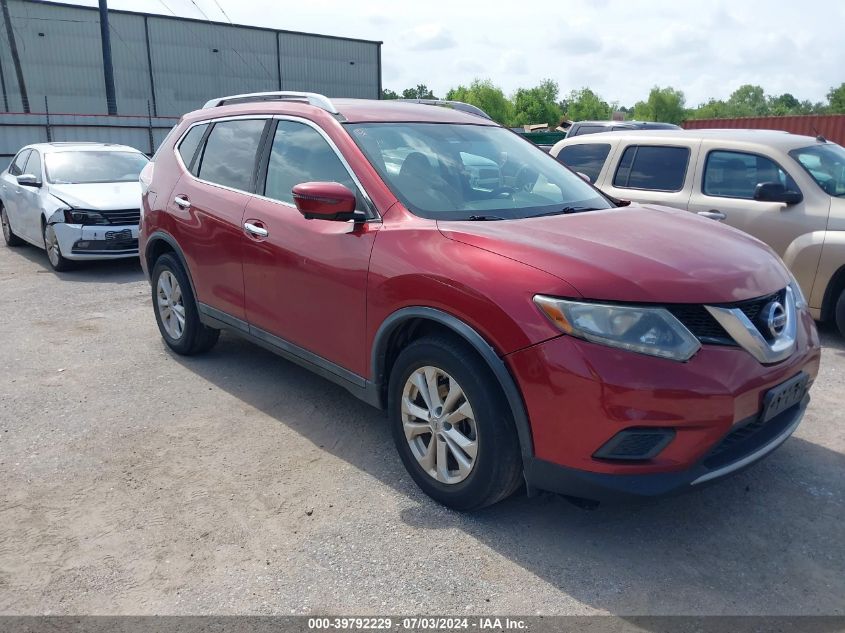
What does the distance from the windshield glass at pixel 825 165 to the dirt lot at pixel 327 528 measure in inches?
81.8

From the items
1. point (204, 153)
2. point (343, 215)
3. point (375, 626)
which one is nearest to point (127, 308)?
point (204, 153)

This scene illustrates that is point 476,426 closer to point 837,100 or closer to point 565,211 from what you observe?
point 565,211

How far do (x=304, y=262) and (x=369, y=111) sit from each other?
1.02 meters

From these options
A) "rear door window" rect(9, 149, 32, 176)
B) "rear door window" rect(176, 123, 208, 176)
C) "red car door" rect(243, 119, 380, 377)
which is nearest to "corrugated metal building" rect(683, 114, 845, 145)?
"rear door window" rect(9, 149, 32, 176)

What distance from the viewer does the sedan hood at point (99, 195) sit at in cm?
860

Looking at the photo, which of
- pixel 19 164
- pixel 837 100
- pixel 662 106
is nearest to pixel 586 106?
pixel 662 106

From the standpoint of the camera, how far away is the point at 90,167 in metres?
9.65

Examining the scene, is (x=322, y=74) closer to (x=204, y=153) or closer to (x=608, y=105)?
(x=204, y=153)

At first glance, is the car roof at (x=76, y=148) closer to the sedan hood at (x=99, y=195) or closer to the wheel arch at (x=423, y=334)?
the sedan hood at (x=99, y=195)

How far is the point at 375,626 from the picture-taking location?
8.25 ft

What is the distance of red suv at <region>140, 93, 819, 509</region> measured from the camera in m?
2.64

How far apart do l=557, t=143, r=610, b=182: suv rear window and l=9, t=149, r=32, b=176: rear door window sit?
25.8 feet

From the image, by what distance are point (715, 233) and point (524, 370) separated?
4.57 ft

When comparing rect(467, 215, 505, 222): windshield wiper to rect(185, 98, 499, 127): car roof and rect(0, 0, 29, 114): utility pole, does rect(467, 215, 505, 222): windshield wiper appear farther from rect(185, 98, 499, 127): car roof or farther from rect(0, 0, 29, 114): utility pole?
rect(0, 0, 29, 114): utility pole
